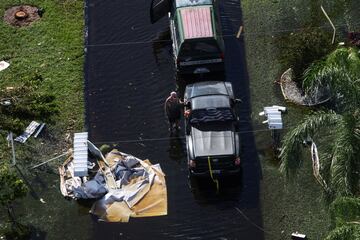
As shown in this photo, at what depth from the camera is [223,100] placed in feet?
62.6

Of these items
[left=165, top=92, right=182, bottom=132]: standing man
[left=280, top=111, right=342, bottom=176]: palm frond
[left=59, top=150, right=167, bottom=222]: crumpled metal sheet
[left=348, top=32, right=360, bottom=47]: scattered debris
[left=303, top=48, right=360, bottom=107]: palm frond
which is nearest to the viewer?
[left=280, top=111, right=342, bottom=176]: palm frond

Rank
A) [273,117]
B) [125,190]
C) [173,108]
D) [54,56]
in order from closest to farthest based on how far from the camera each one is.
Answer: [125,190]
[173,108]
[273,117]
[54,56]

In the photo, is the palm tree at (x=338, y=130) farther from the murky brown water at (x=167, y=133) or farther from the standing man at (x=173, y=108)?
the standing man at (x=173, y=108)

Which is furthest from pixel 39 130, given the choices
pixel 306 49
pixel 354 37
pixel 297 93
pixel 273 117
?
pixel 354 37

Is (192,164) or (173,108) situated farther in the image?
(173,108)

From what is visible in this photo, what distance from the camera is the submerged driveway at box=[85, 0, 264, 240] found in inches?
685

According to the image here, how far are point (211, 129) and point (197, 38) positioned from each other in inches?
139

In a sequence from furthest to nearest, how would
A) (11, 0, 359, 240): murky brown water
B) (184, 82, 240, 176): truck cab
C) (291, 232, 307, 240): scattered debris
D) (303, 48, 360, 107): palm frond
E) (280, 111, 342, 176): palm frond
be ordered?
(184, 82, 240, 176): truck cab < (11, 0, 359, 240): murky brown water < (291, 232, 307, 240): scattered debris < (303, 48, 360, 107): palm frond < (280, 111, 342, 176): palm frond

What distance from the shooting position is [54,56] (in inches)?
872

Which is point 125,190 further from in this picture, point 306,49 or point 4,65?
point 306,49

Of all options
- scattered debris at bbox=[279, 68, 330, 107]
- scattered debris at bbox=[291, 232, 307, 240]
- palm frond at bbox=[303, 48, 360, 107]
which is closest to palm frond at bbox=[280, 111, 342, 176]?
palm frond at bbox=[303, 48, 360, 107]

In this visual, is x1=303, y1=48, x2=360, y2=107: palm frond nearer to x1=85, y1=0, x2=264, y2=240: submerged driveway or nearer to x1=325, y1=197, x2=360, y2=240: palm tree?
x1=325, y1=197, x2=360, y2=240: palm tree

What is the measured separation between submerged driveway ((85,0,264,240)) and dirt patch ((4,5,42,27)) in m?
1.91

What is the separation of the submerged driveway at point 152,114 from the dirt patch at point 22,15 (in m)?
1.91
